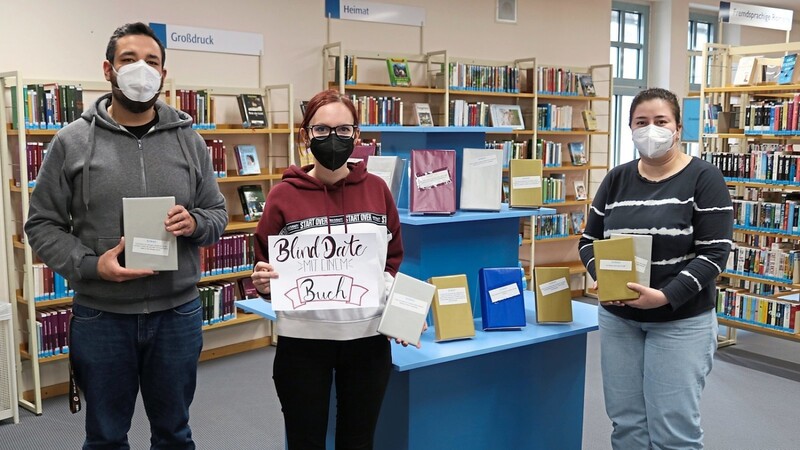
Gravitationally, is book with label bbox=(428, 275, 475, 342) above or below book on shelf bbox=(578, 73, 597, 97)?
below

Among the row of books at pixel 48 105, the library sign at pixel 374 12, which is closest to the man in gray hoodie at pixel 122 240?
the row of books at pixel 48 105

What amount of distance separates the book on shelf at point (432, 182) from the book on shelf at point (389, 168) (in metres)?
0.06

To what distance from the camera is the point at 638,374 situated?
262 cm

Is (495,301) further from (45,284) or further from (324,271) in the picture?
(45,284)

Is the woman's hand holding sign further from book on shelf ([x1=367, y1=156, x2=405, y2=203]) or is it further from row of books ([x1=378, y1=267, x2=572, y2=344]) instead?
book on shelf ([x1=367, y1=156, x2=405, y2=203])

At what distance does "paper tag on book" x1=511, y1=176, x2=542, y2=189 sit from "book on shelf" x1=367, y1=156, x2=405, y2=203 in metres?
0.49

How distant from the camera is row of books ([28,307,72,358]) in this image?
4391mm

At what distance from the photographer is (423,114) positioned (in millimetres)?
6406

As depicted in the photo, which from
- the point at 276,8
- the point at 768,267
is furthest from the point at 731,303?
the point at 276,8

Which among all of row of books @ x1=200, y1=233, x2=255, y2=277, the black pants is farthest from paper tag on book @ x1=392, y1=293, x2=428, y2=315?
row of books @ x1=200, y1=233, x2=255, y2=277

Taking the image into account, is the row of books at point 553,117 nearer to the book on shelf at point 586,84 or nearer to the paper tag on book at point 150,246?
the book on shelf at point 586,84

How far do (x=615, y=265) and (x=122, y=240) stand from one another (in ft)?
5.16

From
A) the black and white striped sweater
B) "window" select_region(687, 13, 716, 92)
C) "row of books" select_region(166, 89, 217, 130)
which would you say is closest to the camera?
the black and white striped sweater

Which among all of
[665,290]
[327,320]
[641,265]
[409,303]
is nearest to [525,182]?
[641,265]
